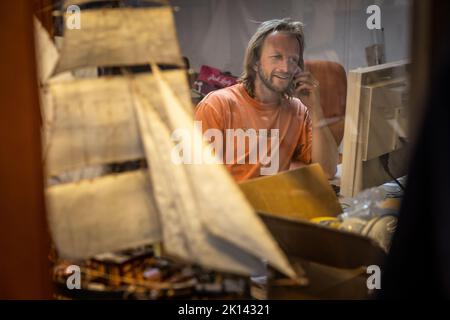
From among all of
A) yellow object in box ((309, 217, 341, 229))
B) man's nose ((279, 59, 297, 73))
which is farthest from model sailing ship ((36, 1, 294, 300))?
man's nose ((279, 59, 297, 73))

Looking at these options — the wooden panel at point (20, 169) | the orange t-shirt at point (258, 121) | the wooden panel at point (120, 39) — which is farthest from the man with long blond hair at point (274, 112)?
the wooden panel at point (20, 169)

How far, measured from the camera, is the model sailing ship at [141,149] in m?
1.08

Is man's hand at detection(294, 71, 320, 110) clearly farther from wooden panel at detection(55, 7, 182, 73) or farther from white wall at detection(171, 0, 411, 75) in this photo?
wooden panel at detection(55, 7, 182, 73)

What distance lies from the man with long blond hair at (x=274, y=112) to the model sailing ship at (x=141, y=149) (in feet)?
0.22

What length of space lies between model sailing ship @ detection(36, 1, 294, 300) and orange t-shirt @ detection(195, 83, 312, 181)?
6cm

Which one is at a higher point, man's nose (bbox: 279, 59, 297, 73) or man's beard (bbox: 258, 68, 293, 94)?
man's nose (bbox: 279, 59, 297, 73)

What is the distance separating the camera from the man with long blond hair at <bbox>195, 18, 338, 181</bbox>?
1.12 meters

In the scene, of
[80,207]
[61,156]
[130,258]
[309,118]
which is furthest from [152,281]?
[309,118]

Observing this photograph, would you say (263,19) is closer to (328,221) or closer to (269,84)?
(269,84)

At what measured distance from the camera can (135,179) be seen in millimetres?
1109

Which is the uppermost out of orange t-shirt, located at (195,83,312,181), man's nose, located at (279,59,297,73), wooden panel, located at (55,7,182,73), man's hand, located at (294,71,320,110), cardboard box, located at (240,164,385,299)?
wooden panel, located at (55,7,182,73)

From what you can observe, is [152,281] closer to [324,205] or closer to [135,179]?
[135,179]

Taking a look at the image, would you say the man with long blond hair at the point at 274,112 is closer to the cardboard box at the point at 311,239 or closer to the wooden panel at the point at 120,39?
the cardboard box at the point at 311,239

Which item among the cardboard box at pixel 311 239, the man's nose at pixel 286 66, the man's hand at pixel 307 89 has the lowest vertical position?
the cardboard box at pixel 311 239
